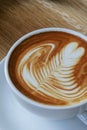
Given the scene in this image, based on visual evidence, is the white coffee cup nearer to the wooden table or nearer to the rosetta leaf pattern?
the rosetta leaf pattern

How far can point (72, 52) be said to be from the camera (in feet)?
2.54

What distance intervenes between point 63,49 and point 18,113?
0.16 meters

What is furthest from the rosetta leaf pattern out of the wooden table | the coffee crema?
the wooden table

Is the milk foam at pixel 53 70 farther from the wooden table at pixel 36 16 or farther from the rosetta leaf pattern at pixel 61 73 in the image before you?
the wooden table at pixel 36 16

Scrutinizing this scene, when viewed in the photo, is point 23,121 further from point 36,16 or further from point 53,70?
point 36,16

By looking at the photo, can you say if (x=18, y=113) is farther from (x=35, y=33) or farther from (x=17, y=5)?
(x=17, y=5)

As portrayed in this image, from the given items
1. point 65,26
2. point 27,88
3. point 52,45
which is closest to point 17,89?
point 27,88

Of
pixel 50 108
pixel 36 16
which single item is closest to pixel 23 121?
pixel 50 108

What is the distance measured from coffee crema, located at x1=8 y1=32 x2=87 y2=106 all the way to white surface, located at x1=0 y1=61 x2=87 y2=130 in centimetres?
7

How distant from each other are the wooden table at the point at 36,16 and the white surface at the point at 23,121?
0.16 metres

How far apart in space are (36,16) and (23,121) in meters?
0.29

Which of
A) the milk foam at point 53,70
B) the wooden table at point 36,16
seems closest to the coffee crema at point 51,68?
the milk foam at point 53,70

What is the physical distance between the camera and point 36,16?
3.08 ft

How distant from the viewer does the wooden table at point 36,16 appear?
2.98ft
